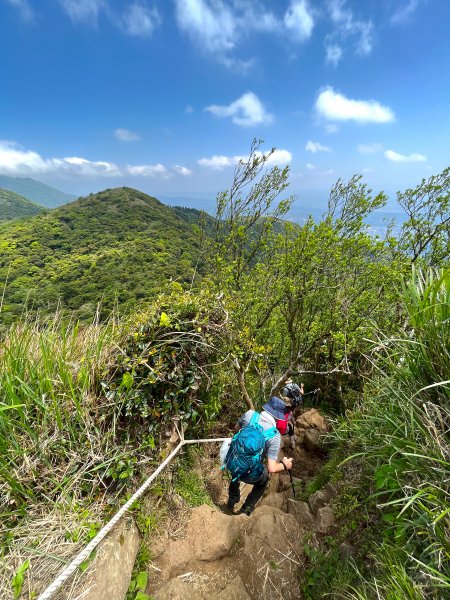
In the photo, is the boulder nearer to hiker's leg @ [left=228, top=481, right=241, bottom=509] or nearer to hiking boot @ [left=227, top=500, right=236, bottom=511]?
hiker's leg @ [left=228, top=481, right=241, bottom=509]

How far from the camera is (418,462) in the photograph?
2.25 meters

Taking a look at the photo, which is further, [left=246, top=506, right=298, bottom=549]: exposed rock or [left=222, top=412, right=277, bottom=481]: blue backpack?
[left=222, top=412, right=277, bottom=481]: blue backpack

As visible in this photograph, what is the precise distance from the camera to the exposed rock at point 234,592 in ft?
8.89

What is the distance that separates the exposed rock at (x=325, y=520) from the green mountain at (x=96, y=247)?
26.4 m

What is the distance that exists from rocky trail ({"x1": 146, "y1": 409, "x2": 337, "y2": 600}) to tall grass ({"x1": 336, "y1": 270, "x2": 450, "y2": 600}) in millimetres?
834

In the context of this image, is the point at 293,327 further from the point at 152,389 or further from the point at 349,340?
the point at 152,389

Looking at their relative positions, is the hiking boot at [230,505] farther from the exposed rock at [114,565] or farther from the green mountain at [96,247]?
the green mountain at [96,247]

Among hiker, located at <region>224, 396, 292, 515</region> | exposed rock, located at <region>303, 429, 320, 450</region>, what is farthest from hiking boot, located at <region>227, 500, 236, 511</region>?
exposed rock, located at <region>303, 429, 320, 450</region>

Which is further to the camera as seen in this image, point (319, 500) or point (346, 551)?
point (319, 500)

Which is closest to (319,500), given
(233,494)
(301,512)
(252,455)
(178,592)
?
(301,512)

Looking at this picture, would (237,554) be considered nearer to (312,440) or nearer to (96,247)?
(312,440)

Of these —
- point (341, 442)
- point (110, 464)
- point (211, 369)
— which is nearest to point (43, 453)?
point (110, 464)

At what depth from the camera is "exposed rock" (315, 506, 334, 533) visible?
10.9ft

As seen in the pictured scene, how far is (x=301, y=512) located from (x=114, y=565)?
2.52 metres
